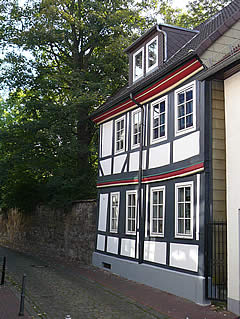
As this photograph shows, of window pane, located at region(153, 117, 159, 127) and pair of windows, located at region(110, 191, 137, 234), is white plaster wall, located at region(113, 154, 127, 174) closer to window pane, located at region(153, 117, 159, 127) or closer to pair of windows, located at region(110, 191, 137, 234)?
pair of windows, located at region(110, 191, 137, 234)

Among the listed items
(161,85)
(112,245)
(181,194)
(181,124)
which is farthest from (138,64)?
(112,245)

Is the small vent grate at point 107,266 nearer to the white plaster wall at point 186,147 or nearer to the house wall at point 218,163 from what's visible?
the white plaster wall at point 186,147

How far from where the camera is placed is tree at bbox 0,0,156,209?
19.9 meters

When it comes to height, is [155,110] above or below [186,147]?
above

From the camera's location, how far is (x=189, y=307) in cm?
952

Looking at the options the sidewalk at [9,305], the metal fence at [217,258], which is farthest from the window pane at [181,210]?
the sidewalk at [9,305]

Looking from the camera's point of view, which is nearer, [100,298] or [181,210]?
[100,298]

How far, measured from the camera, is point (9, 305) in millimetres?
9297

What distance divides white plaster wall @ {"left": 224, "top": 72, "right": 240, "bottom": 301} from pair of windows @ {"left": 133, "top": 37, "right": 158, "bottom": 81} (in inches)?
231

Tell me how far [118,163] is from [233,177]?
6800 mm

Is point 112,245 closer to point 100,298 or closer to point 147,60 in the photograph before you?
point 100,298

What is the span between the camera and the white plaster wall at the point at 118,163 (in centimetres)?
1526

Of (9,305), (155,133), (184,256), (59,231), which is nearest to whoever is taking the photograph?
(9,305)

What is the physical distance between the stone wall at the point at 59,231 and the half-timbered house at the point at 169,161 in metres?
1.29
